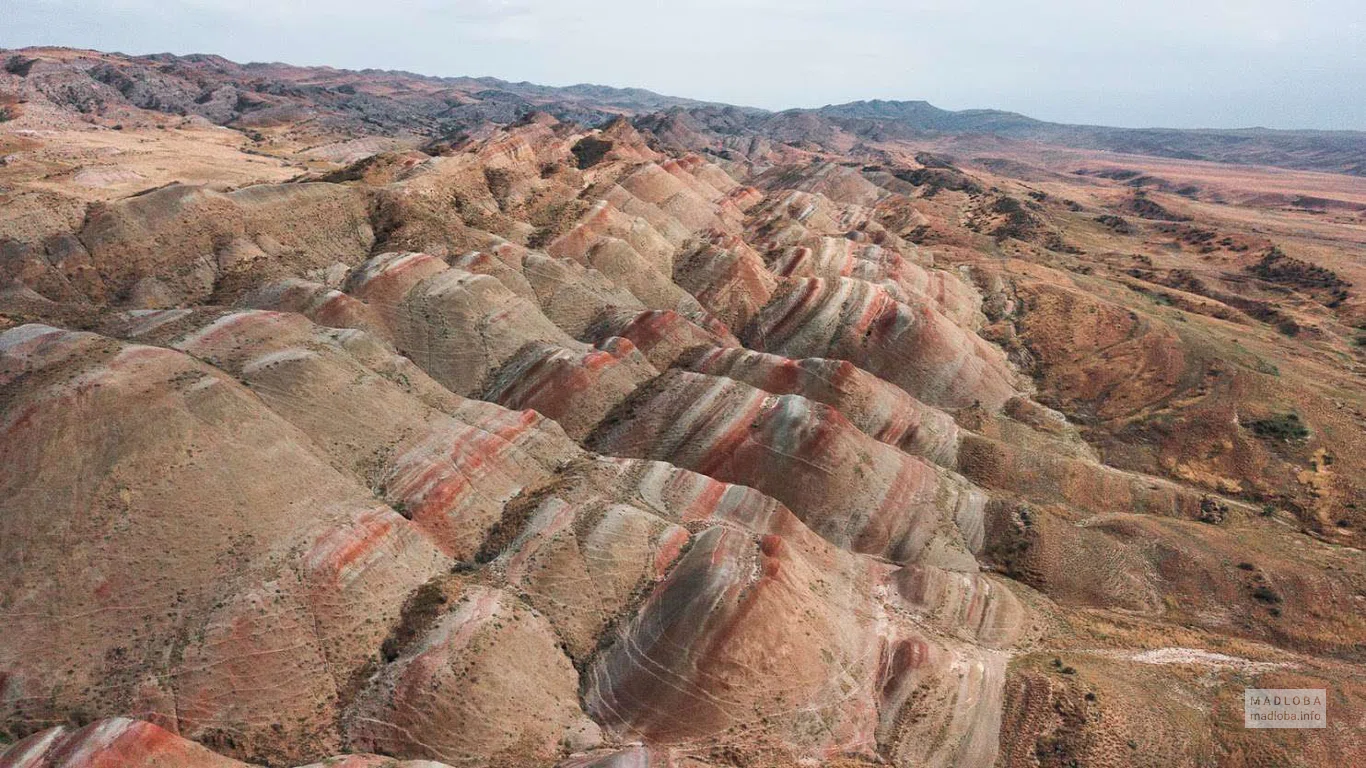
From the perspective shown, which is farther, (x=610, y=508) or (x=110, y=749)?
(x=610, y=508)

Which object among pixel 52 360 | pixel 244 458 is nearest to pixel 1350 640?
pixel 244 458

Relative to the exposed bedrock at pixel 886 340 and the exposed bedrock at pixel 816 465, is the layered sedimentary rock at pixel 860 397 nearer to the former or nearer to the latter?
the exposed bedrock at pixel 816 465

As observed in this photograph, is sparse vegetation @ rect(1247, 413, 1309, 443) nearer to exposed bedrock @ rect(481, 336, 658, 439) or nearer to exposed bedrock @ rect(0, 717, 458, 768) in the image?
exposed bedrock @ rect(481, 336, 658, 439)

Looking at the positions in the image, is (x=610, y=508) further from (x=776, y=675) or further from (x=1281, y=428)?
(x=1281, y=428)

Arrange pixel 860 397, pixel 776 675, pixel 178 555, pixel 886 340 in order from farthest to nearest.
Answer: pixel 886 340 < pixel 860 397 < pixel 776 675 < pixel 178 555

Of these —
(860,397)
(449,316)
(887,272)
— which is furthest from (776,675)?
(887,272)

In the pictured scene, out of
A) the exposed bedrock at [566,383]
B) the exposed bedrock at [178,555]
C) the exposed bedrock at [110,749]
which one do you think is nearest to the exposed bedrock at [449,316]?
the exposed bedrock at [566,383]

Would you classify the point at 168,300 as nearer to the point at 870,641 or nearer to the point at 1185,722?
the point at 870,641

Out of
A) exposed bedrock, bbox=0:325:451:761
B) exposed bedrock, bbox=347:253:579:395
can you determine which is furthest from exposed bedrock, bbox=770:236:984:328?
exposed bedrock, bbox=0:325:451:761
